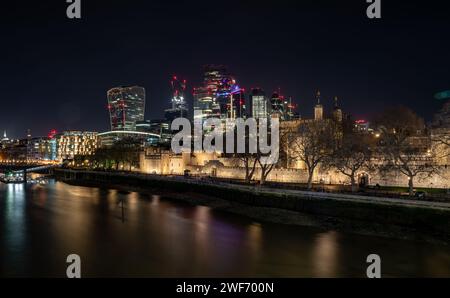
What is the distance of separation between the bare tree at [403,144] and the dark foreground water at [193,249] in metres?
15.9

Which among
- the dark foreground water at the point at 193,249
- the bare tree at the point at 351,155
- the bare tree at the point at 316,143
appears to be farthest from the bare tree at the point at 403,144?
the dark foreground water at the point at 193,249

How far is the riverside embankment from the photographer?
3192cm

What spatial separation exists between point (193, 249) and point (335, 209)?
1661 cm

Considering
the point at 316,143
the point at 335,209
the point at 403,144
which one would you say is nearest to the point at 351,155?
the point at 403,144

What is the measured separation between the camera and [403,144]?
46.6 meters

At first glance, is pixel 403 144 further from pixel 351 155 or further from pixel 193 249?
pixel 193 249

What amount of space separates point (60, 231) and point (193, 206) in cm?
1884

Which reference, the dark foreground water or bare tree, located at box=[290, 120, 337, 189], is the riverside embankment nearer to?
the dark foreground water

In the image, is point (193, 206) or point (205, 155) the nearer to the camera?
point (193, 206)

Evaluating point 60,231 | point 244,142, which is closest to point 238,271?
point 60,231

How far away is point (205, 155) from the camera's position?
3642 inches

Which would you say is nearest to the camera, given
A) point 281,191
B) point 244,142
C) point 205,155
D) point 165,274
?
point 165,274

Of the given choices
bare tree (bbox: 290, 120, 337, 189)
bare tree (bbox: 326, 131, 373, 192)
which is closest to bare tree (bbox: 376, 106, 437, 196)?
bare tree (bbox: 326, 131, 373, 192)
